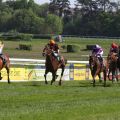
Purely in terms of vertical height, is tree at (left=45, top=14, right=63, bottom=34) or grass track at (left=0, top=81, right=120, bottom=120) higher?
grass track at (left=0, top=81, right=120, bottom=120)

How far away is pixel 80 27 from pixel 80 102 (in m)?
101

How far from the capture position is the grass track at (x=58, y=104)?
1328 cm

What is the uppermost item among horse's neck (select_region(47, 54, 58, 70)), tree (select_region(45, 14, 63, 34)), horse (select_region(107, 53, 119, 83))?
horse's neck (select_region(47, 54, 58, 70))

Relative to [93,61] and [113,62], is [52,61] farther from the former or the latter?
[113,62]

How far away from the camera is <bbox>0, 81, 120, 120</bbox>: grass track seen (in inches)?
523

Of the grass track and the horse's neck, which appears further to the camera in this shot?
the horse's neck

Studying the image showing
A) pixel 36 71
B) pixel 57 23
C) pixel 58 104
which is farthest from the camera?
pixel 57 23

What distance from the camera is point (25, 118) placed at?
41.2 feet

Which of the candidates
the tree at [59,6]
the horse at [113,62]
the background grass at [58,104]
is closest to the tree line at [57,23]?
the tree at [59,6]

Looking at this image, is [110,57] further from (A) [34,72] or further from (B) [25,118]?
(B) [25,118]

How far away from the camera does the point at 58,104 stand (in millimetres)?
15859

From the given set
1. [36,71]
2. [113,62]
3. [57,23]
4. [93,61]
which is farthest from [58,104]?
[57,23]

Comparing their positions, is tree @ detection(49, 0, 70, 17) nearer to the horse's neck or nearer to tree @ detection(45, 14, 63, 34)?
tree @ detection(45, 14, 63, 34)

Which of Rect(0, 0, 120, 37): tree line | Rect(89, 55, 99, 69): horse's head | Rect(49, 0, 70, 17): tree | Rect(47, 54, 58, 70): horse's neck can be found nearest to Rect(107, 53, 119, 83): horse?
Rect(89, 55, 99, 69): horse's head
